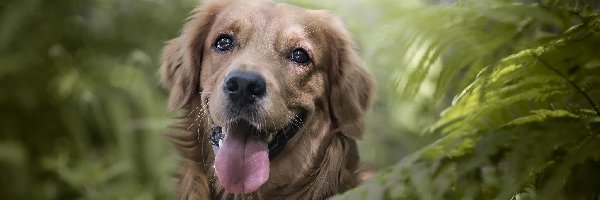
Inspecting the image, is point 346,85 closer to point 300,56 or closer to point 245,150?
point 300,56

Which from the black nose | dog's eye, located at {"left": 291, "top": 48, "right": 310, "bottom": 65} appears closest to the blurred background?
dog's eye, located at {"left": 291, "top": 48, "right": 310, "bottom": 65}

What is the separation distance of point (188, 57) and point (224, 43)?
93 mm

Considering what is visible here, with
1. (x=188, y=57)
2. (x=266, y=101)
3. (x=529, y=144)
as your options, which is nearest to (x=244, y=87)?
(x=266, y=101)

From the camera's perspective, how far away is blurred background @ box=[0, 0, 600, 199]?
135 cm

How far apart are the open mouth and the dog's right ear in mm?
100

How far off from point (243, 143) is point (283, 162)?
3.8 inches

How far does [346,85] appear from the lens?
1220 millimetres

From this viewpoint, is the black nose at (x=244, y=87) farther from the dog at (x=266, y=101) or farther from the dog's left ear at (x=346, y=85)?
the dog's left ear at (x=346, y=85)

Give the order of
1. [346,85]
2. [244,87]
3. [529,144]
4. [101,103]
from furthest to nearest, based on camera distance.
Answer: [101,103], [346,85], [244,87], [529,144]

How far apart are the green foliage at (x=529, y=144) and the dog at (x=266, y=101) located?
1.09ft

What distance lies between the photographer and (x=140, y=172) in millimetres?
1461

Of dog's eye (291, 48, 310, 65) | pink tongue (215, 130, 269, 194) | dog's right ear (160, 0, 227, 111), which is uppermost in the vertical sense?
dog's right ear (160, 0, 227, 111)

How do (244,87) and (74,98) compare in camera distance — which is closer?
(244,87)

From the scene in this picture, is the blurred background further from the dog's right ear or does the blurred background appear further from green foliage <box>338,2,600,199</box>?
green foliage <box>338,2,600,199</box>
